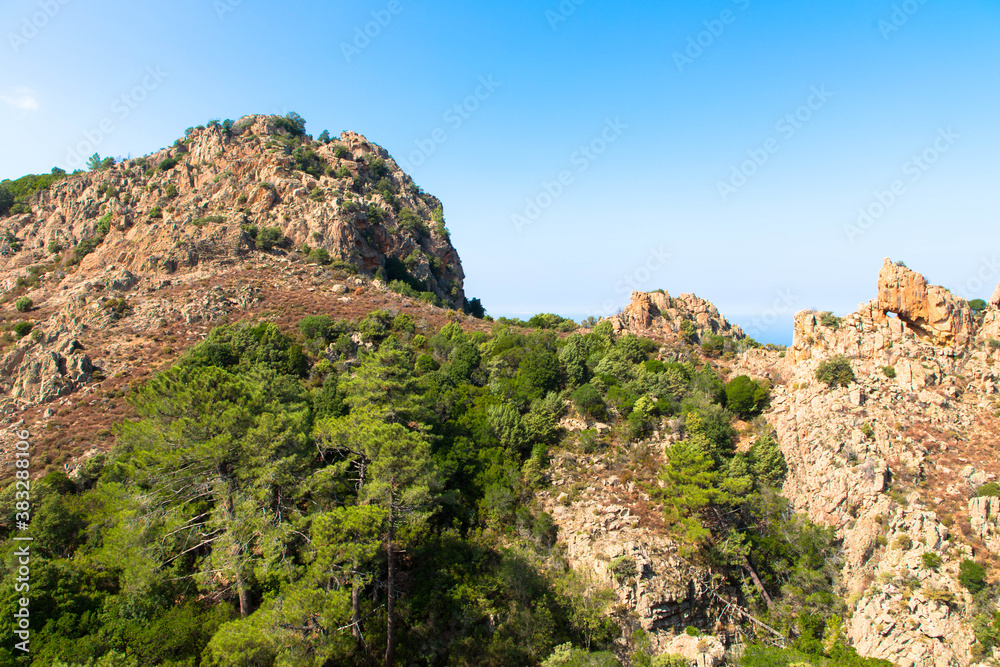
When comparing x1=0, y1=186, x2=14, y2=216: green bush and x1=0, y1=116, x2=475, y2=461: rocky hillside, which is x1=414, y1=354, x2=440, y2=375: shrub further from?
x1=0, y1=186, x2=14, y2=216: green bush

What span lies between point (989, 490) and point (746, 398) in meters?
12.1

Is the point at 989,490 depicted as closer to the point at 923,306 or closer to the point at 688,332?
the point at 923,306

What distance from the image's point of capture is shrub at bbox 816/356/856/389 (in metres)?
28.9

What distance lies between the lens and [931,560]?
19797 millimetres

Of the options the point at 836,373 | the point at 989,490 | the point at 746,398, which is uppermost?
the point at 836,373

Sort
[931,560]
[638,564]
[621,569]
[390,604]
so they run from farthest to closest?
[638,564] → [621,569] → [931,560] → [390,604]

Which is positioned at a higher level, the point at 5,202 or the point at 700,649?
the point at 5,202

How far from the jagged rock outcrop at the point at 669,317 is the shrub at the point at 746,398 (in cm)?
1226

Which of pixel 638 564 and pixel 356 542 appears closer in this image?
pixel 356 542

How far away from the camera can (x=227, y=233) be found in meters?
53.0

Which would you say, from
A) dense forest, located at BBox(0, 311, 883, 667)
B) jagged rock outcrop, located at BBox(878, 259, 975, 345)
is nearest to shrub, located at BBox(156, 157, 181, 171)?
dense forest, located at BBox(0, 311, 883, 667)

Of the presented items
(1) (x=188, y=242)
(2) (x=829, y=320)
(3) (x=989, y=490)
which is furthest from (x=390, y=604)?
(1) (x=188, y=242)

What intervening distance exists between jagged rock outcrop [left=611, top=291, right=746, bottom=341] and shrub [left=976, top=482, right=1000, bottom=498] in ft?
80.8

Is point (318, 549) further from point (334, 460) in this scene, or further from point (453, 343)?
point (453, 343)
